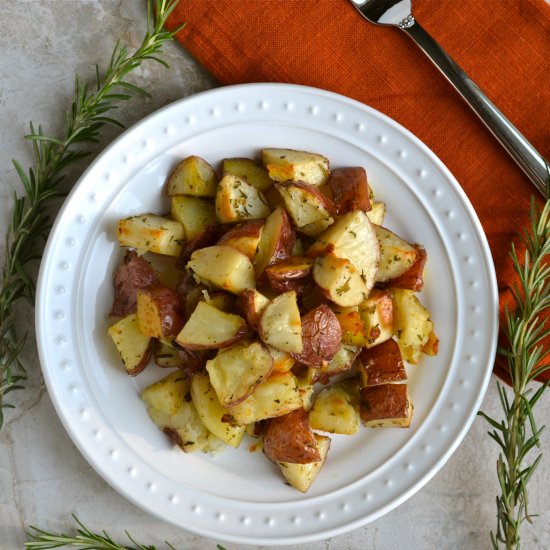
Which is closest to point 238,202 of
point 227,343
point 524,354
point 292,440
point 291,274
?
point 291,274

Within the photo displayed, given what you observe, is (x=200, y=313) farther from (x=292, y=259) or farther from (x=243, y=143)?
(x=243, y=143)

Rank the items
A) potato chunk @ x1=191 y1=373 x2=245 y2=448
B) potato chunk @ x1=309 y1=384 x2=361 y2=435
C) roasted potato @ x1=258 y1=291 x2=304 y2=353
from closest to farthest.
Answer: roasted potato @ x1=258 y1=291 x2=304 y2=353 → potato chunk @ x1=191 y1=373 x2=245 y2=448 → potato chunk @ x1=309 y1=384 x2=361 y2=435

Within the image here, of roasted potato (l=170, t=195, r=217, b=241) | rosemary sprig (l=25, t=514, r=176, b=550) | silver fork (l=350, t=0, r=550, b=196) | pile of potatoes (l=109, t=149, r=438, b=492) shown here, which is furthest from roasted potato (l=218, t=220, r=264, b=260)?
rosemary sprig (l=25, t=514, r=176, b=550)

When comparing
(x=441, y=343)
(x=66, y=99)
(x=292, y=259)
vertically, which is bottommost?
(x=441, y=343)

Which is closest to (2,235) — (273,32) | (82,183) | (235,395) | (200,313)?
(82,183)

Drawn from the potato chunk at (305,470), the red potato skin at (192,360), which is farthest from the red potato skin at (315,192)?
the potato chunk at (305,470)

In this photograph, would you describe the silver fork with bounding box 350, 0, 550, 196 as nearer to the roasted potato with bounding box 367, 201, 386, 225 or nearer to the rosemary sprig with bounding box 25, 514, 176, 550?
the roasted potato with bounding box 367, 201, 386, 225

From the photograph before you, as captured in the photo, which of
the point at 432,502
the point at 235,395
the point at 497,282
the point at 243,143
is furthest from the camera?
the point at 432,502
